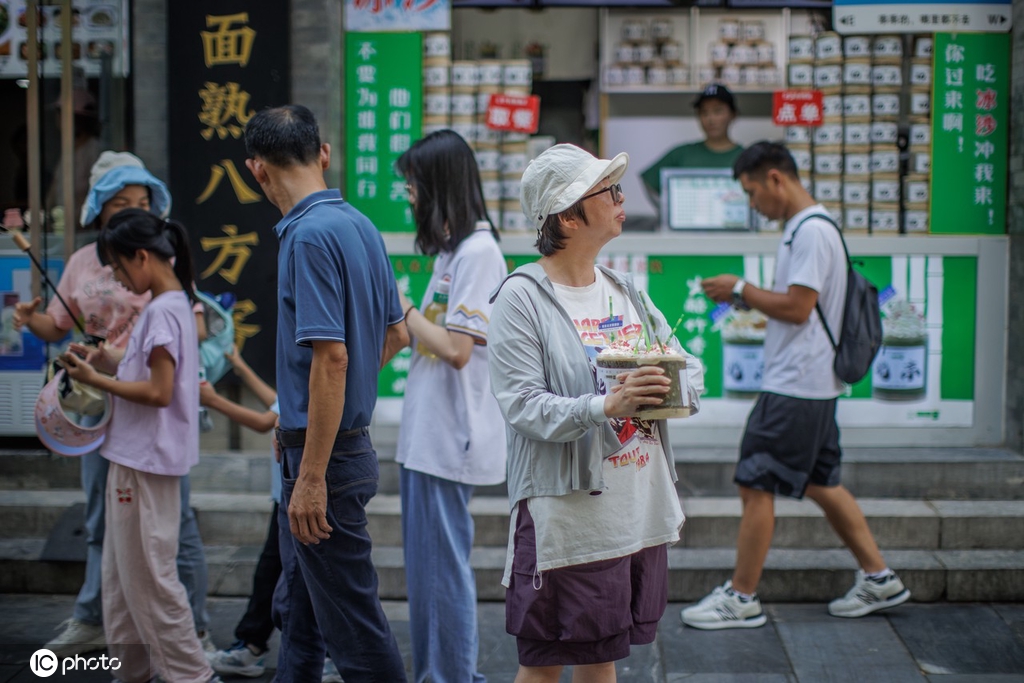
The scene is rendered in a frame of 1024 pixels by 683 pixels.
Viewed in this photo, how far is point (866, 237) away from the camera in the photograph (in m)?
6.01

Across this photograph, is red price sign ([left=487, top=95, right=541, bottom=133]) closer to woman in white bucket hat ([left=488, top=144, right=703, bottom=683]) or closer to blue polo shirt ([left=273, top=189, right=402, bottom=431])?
blue polo shirt ([left=273, top=189, right=402, bottom=431])

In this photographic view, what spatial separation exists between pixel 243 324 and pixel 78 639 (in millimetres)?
1979

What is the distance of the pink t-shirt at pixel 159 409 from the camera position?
369cm

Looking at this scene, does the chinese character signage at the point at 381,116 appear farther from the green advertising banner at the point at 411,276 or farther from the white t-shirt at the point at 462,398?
the white t-shirt at the point at 462,398

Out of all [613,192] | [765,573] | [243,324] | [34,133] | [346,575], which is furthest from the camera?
[243,324]

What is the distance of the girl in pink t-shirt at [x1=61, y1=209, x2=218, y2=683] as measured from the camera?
3.67 m

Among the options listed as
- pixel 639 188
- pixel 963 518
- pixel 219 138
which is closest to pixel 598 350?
pixel 963 518

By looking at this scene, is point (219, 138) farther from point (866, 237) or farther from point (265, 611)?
point (866, 237)

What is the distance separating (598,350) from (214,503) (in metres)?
3.26

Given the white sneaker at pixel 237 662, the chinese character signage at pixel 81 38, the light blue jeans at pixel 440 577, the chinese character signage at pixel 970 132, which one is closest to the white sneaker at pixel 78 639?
the white sneaker at pixel 237 662

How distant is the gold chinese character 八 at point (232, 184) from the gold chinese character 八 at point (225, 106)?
0.17m

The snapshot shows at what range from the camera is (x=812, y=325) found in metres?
4.46

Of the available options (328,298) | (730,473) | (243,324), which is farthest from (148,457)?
(730,473)

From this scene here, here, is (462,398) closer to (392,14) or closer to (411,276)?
(411,276)
